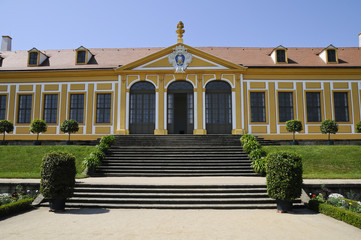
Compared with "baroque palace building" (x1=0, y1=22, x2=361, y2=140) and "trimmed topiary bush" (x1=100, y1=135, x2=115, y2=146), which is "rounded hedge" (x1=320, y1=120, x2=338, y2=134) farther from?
"trimmed topiary bush" (x1=100, y1=135, x2=115, y2=146)

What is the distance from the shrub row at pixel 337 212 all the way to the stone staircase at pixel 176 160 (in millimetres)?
5701

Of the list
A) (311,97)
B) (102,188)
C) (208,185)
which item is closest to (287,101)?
(311,97)

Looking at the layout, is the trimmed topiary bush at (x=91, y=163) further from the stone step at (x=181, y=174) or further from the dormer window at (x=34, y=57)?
the dormer window at (x=34, y=57)

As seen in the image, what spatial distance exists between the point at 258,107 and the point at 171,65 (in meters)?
8.29

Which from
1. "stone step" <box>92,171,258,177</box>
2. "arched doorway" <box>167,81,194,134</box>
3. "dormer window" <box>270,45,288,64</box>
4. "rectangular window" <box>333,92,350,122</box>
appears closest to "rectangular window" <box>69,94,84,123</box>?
"arched doorway" <box>167,81,194,134</box>

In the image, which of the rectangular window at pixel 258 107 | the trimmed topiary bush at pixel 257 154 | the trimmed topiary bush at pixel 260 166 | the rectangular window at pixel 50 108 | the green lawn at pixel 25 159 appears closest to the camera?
the trimmed topiary bush at pixel 260 166

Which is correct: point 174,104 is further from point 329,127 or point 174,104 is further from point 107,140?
point 329,127

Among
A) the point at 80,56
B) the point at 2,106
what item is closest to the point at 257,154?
the point at 80,56

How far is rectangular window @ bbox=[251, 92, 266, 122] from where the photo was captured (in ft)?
82.9

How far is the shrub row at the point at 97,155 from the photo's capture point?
50.6ft

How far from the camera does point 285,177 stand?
29.4 ft

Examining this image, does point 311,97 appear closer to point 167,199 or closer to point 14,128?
point 167,199

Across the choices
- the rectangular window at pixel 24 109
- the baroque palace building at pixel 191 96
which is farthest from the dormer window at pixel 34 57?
the rectangular window at pixel 24 109

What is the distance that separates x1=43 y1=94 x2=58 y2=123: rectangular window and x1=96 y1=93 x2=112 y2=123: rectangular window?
12.7 feet
